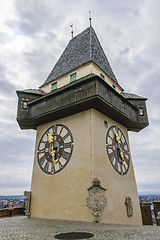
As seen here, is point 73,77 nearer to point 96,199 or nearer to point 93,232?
point 96,199

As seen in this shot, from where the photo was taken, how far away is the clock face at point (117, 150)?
379 inches

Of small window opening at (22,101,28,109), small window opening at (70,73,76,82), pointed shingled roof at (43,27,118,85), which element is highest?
pointed shingled roof at (43,27,118,85)

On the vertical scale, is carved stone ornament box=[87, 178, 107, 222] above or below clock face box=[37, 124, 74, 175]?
below

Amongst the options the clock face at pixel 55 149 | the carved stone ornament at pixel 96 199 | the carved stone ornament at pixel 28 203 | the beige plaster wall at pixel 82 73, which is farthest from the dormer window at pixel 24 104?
the carved stone ornament at pixel 96 199

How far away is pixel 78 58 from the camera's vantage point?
12.2 meters

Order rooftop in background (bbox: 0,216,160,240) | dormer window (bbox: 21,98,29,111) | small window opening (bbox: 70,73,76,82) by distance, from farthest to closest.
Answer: dormer window (bbox: 21,98,29,111) < small window opening (bbox: 70,73,76,82) < rooftop in background (bbox: 0,216,160,240)

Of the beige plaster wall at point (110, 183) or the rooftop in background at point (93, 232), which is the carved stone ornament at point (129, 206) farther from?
the rooftop in background at point (93, 232)

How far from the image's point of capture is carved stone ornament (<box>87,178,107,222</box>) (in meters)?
7.36

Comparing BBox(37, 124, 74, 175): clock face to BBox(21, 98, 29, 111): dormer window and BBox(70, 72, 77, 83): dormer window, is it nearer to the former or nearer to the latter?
BBox(21, 98, 29, 111): dormer window

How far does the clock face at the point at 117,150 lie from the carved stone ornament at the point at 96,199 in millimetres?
2004

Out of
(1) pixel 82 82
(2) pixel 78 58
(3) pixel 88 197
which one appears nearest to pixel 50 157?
(3) pixel 88 197

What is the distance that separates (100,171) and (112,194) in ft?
4.18

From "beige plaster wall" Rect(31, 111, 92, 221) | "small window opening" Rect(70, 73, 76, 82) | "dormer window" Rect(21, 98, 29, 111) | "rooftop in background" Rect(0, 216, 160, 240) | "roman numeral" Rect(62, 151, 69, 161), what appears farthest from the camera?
"dormer window" Rect(21, 98, 29, 111)

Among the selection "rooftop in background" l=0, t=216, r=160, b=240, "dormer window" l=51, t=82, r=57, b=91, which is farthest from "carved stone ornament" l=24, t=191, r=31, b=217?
"dormer window" l=51, t=82, r=57, b=91
